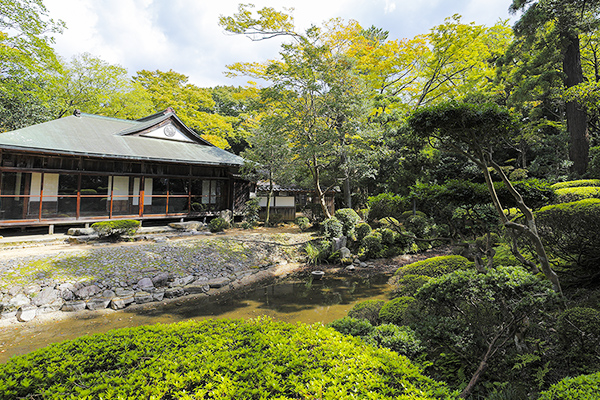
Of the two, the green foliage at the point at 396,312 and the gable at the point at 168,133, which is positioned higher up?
the gable at the point at 168,133

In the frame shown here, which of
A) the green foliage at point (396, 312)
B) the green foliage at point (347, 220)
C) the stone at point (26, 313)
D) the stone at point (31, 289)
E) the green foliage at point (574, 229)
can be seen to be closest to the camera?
the green foliage at point (574, 229)

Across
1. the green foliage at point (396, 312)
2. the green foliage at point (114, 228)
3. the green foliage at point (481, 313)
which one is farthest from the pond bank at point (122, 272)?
the green foliage at point (481, 313)

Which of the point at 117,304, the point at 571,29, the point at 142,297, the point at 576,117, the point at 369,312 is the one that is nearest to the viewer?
the point at 369,312

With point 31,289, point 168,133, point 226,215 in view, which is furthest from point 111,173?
point 31,289

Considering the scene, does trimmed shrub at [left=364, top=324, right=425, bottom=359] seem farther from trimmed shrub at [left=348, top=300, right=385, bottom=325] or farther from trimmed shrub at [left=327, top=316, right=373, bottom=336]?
trimmed shrub at [left=348, top=300, right=385, bottom=325]

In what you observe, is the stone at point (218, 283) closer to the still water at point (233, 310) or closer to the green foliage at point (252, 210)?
the still water at point (233, 310)

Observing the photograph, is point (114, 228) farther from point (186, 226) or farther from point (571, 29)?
point (571, 29)

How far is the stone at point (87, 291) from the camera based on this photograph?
6906 mm

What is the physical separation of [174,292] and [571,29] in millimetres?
15500

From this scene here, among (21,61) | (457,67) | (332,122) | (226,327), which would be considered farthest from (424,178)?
(21,61)

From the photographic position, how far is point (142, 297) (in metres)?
7.32

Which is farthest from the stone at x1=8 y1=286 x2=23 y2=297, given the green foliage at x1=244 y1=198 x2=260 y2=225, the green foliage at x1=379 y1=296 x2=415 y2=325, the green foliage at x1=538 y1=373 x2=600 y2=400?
the green foliage at x1=244 y1=198 x2=260 y2=225

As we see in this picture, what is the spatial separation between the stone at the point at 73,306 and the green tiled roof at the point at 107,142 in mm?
6812

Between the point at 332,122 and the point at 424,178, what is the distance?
230 inches
